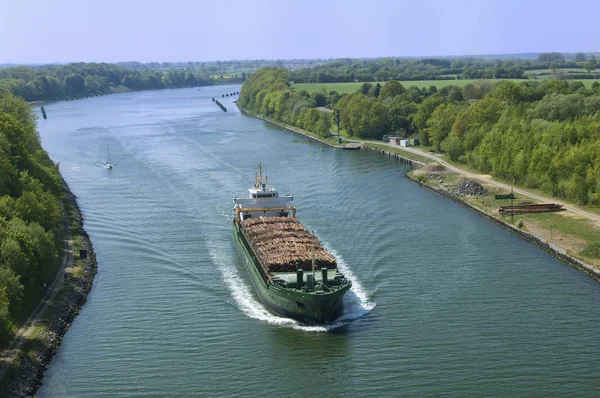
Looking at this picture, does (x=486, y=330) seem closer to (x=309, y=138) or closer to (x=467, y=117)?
(x=467, y=117)

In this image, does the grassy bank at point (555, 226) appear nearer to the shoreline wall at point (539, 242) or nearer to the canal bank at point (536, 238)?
the canal bank at point (536, 238)

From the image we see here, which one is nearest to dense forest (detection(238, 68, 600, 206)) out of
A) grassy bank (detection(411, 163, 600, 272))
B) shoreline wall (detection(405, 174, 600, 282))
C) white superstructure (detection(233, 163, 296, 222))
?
grassy bank (detection(411, 163, 600, 272))

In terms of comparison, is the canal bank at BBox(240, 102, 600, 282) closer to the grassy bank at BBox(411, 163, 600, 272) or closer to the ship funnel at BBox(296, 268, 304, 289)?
the grassy bank at BBox(411, 163, 600, 272)

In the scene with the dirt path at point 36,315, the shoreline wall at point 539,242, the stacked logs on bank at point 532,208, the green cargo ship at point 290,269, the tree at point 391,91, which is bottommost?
the shoreline wall at point 539,242

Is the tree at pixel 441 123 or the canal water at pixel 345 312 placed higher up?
the tree at pixel 441 123

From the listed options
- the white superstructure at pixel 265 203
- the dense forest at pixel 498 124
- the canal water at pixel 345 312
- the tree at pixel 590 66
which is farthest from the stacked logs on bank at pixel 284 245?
the tree at pixel 590 66

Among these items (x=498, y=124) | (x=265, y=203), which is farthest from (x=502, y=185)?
(x=265, y=203)
